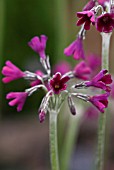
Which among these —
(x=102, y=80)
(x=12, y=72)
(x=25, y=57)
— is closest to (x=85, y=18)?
(x=102, y=80)

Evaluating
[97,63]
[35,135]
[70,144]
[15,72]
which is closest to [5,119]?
[35,135]

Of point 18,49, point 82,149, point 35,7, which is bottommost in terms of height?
point 82,149

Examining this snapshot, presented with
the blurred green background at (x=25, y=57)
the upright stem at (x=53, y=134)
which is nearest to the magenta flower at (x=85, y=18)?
the upright stem at (x=53, y=134)

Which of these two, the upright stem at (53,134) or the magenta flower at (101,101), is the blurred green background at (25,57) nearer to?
the upright stem at (53,134)

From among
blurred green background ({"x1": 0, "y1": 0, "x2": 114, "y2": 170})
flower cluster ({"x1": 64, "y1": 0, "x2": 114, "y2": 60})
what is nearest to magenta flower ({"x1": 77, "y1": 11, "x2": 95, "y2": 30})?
flower cluster ({"x1": 64, "y1": 0, "x2": 114, "y2": 60})

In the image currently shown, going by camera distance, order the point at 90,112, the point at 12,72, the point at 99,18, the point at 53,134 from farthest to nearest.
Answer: the point at 90,112 → the point at 12,72 → the point at 53,134 → the point at 99,18

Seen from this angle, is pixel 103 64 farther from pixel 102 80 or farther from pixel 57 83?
pixel 57 83

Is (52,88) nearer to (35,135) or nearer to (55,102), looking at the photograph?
(55,102)

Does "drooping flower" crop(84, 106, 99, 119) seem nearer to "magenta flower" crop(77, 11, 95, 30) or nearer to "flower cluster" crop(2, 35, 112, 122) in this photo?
"flower cluster" crop(2, 35, 112, 122)
